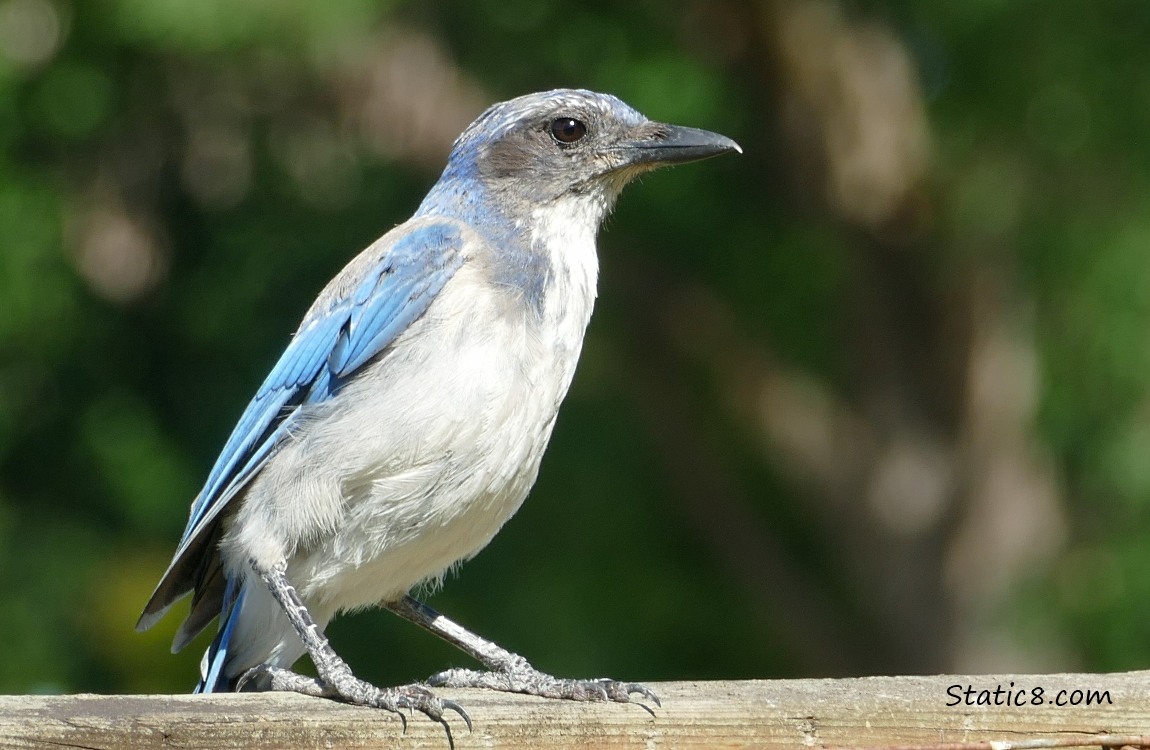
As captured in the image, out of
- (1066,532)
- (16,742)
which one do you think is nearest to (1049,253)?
(1066,532)

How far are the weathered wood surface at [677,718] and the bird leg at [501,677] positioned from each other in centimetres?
12

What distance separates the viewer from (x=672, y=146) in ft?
16.9

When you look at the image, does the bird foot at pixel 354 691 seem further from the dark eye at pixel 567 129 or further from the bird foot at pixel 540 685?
the dark eye at pixel 567 129

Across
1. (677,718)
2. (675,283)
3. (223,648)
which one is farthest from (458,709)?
(675,283)

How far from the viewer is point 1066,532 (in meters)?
9.37

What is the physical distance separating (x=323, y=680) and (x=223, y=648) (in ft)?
2.35

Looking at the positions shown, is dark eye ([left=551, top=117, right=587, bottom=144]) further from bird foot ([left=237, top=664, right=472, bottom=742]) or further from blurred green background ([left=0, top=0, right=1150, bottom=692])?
blurred green background ([left=0, top=0, right=1150, bottom=692])

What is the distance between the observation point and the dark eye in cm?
517

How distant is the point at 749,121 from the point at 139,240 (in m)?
3.56

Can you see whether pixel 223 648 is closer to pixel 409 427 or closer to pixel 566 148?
pixel 409 427

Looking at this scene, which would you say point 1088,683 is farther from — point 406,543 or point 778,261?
point 778,261

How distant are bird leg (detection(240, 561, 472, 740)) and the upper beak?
1.76 m

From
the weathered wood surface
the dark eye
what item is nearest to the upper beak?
the dark eye

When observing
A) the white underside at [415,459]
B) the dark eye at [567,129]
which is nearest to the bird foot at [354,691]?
the white underside at [415,459]
